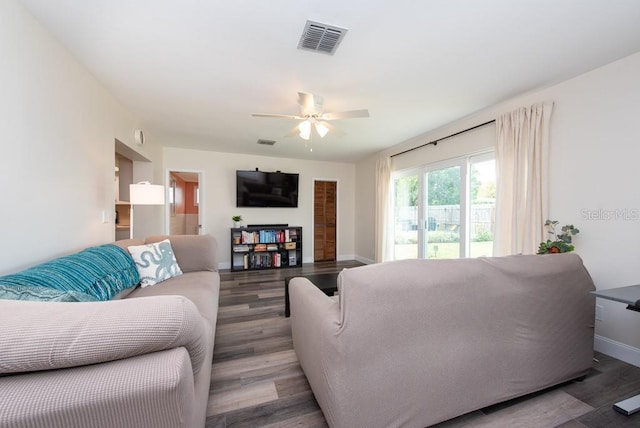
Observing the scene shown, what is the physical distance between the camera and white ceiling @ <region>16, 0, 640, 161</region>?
62.5 inches

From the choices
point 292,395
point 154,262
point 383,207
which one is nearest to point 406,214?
point 383,207

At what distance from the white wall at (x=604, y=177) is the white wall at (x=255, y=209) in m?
4.15

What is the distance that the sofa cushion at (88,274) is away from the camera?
1292 millimetres

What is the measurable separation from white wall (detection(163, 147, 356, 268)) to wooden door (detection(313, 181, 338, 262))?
0.16 meters

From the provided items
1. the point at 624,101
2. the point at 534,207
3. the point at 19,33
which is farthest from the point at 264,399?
the point at 624,101

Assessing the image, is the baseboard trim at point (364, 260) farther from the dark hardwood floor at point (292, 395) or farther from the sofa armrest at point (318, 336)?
the sofa armrest at point (318, 336)

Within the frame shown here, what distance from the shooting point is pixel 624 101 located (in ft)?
6.72

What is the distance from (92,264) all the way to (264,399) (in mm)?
1431

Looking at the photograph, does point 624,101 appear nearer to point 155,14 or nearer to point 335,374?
point 335,374

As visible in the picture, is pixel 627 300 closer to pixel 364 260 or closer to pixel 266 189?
pixel 364 260

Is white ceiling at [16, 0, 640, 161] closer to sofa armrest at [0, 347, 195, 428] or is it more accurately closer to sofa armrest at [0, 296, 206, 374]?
sofa armrest at [0, 296, 206, 374]

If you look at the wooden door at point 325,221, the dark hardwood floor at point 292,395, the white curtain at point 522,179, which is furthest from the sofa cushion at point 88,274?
the wooden door at point 325,221

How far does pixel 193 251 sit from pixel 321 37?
7.75ft

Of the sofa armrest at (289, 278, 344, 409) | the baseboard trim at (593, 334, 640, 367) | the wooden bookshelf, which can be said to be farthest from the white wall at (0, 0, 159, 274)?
the baseboard trim at (593, 334, 640, 367)
